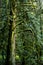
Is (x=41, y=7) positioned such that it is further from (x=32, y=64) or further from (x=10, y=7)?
(x=32, y=64)

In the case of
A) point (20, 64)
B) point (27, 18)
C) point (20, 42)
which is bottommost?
point (20, 64)

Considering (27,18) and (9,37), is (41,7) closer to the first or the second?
(27,18)

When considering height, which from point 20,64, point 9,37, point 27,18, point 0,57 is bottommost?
point 20,64

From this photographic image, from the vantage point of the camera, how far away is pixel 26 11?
11.8 meters

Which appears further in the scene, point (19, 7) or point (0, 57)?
point (0, 57)

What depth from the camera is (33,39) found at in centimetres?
1260

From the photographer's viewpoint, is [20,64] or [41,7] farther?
[20,64]

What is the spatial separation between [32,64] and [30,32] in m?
2.60

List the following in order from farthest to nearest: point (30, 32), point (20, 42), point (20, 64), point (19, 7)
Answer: point (20, 64) → point (20, 42) → point (30, 32) → point (19, 7)

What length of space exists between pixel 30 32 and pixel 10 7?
188 centimetres

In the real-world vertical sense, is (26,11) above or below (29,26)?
above

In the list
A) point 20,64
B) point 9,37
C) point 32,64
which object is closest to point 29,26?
point 9,37

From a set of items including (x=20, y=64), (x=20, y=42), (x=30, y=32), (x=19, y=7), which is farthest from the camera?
(x=20, y=64)

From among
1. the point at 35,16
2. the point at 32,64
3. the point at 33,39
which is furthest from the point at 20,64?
the point at 35,16
